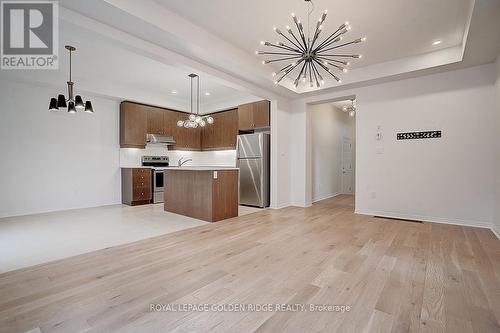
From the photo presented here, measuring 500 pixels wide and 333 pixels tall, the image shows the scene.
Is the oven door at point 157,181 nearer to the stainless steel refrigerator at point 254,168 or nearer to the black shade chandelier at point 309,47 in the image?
the stainless steel refrigerator at point 254,168

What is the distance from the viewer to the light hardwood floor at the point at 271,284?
5.11ft

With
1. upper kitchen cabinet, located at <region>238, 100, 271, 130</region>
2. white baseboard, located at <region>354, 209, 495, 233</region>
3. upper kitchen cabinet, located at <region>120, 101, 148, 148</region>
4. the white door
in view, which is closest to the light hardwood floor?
white baseboard, located at <region>354, 209, 495, 233</region>

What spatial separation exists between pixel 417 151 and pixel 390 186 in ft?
2.77

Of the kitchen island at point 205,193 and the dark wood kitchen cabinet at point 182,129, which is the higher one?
the dark wood kitchen cabinet at point 182,129

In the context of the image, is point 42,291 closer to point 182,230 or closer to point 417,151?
point 182,230

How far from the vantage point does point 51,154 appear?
516 cm

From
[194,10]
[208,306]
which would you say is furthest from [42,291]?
[194,10]

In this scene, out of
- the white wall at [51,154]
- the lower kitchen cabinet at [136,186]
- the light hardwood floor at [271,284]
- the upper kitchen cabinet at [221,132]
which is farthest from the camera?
the upper kitchen cabinet at [221,132]

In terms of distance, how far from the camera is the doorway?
22.1 feet

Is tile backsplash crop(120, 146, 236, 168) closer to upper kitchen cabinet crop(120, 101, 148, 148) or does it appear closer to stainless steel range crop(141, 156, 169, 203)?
stainless steel range crop(141, 156, 169, 203)

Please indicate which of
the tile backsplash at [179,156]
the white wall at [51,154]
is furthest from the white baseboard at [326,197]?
the white wall at [51,154]

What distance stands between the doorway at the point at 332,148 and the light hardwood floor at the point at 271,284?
3.59 m

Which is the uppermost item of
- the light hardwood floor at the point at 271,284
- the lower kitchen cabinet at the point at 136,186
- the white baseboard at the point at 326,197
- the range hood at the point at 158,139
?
the range hood at the point at 158,139

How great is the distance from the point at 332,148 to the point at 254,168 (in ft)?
11.1
